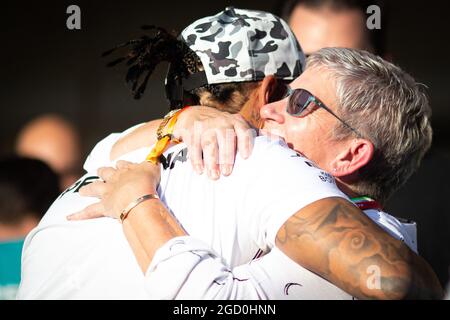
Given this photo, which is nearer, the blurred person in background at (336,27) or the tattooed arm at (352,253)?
the tattooed arm at (352,253)

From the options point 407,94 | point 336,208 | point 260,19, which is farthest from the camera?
point 260,19

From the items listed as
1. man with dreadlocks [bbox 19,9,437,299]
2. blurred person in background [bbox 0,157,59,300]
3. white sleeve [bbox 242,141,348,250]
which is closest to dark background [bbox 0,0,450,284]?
blurred person in background [bbox 0,157,59,300]

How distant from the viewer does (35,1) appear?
218 inches

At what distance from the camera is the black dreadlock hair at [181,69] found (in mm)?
2346

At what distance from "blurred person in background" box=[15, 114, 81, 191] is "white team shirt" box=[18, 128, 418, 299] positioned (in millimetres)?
2451

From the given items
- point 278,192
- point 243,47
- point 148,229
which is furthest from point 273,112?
point 148,229

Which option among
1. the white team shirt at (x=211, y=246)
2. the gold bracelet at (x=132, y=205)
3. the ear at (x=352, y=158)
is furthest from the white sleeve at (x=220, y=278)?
the ear at (x=352, y=158)

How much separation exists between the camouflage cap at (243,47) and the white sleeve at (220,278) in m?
0.69

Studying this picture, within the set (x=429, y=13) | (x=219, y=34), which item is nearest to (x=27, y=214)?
(x=219, y=34)

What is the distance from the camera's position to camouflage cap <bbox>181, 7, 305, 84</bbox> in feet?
7.63

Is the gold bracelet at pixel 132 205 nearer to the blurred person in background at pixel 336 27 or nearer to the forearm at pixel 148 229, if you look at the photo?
the forearm at pixel 148 229

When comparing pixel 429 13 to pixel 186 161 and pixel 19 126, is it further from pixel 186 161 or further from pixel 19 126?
pixel 186 161

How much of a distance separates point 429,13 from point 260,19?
A: 3951 millimetres

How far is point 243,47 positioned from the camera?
2.35 metres
